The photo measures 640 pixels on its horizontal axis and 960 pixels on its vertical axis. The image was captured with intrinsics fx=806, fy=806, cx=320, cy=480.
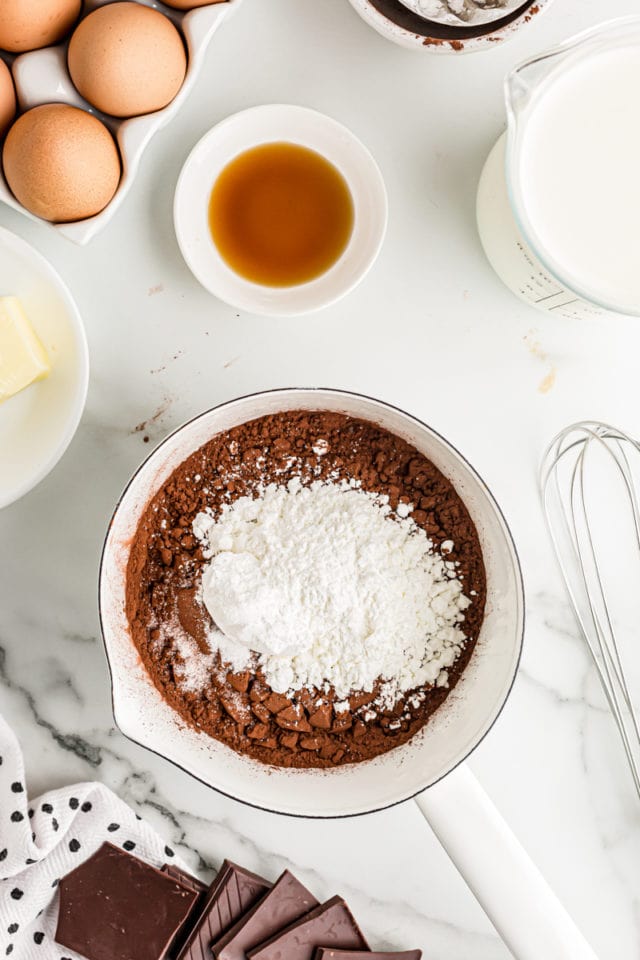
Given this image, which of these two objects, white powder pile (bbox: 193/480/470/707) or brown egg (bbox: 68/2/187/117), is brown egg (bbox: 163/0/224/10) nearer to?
brown egg (bbox: 68/2/187/117)

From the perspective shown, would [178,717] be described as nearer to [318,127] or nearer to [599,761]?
[599,761]

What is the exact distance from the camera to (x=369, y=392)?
3.18ft

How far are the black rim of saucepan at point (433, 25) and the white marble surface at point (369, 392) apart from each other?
62mm

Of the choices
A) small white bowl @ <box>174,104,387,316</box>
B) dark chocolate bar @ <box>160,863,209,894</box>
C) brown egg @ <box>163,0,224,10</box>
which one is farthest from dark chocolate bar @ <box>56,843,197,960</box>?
brown egg @ <box>163,0,224,10</box>

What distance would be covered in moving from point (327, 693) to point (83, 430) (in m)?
0.42

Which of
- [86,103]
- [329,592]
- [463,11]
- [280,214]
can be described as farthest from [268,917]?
[463,11]

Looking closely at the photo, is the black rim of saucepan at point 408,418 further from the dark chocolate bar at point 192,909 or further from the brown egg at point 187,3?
the brown egg at point 187,3

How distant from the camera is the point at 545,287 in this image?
2.85 ft

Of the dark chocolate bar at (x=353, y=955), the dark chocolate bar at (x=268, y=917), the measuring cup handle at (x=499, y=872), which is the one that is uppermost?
the measuring cup handle at (x=499, y=872)

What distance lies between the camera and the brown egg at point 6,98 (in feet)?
2.68

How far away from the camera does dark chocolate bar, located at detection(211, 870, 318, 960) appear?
94 cm

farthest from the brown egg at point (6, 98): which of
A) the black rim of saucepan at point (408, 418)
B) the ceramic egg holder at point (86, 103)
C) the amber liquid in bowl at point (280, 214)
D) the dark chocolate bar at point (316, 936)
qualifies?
the dark chocolate bar at point (316, 936)

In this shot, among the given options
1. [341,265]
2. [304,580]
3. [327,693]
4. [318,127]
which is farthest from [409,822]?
[318,127]

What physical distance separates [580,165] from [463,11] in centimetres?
24
